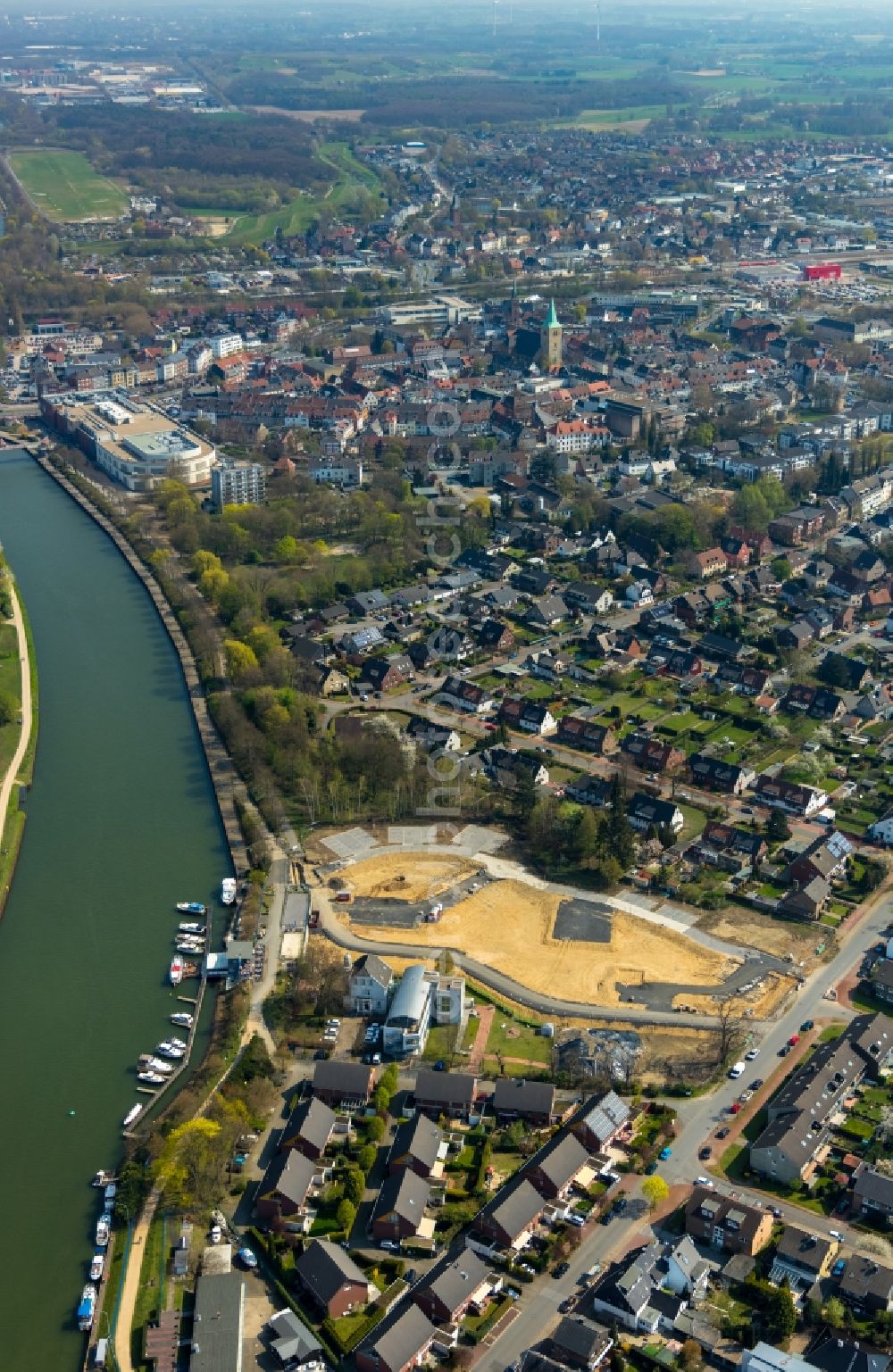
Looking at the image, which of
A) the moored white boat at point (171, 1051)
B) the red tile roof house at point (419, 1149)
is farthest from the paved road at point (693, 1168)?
the moored white boat at point (171, 1051)

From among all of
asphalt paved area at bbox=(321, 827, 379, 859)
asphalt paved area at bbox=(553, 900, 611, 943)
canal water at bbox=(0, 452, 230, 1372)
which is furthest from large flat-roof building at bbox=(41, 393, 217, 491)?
asphalt paved area at bbox=(553, 900, 611, 943)

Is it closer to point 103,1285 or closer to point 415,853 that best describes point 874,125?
point 415,853

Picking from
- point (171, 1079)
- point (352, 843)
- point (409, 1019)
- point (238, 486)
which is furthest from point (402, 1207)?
point (238, 486)

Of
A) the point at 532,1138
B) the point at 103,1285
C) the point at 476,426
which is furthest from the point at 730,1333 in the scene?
the point at 476,426

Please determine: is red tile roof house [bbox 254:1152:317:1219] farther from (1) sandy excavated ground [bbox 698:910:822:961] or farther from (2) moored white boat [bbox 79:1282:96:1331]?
(1) sandy excavated ground [bbox 698:910:822:961]

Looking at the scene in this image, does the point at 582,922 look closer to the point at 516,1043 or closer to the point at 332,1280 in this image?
the point at 516,1043

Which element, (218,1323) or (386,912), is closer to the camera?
(218,1323)
